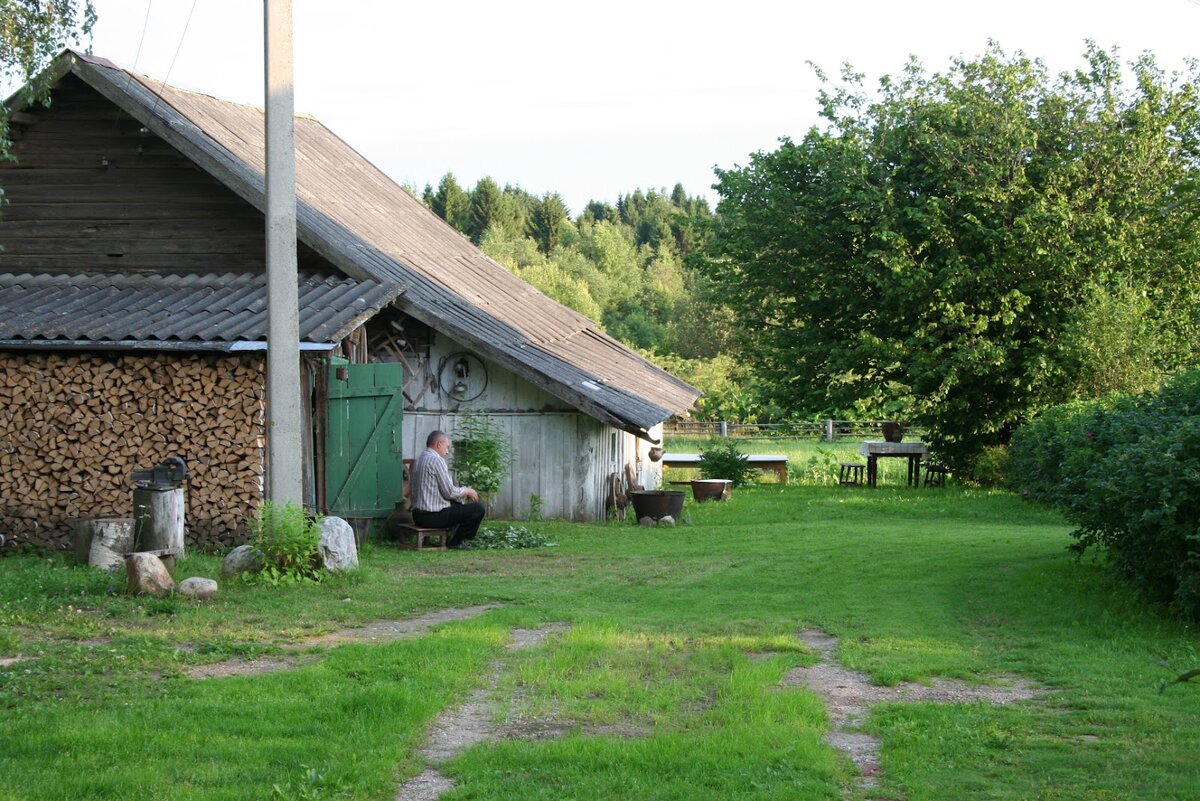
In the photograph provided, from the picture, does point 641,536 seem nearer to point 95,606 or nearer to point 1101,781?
point 95,606

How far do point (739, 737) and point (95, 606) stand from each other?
591 centimetres

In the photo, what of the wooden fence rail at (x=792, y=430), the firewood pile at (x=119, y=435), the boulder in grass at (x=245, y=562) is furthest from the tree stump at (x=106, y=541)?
the wooden fence rail at (x=792, y=430)

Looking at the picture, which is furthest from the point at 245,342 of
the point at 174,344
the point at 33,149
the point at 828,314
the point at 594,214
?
the point at 594,214

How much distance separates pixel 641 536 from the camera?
1648 centimetres

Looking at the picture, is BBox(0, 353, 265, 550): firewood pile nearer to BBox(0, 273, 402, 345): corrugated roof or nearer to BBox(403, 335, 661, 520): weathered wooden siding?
BBox(0, 273, 402, 345): corrugated roof

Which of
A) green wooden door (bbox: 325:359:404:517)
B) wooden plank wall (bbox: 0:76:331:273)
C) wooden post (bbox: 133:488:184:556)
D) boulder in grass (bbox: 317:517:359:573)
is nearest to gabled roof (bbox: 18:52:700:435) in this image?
wooden plank wall (bbox: 0:76:331:273)

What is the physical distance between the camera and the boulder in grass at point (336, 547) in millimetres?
11688

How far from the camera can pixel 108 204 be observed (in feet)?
54.5

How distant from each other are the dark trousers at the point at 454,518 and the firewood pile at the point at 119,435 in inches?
79.0

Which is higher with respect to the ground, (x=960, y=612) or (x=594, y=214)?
(x=594, y=214)

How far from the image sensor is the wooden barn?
1390 cm

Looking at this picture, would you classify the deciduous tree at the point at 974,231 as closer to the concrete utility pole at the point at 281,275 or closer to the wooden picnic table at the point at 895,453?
the wooden picnic table at the point at 895,453

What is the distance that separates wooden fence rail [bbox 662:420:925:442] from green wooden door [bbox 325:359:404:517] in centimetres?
2571

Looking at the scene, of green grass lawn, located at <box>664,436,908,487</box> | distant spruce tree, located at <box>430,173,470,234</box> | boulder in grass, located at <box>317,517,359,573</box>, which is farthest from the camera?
distant spruce tree, located at <box>430,173,470,234</box>
